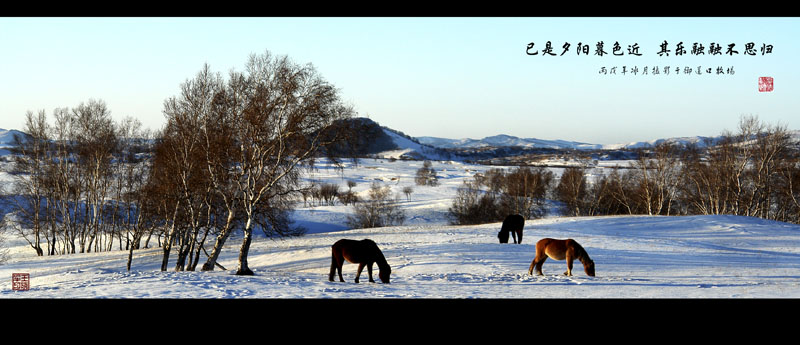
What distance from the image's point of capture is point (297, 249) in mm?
30953

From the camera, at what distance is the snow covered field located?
13648mm

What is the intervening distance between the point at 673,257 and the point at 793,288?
7673 mm

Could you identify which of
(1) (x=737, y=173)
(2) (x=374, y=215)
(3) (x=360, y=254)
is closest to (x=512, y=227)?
(3) (x=360, y=254)

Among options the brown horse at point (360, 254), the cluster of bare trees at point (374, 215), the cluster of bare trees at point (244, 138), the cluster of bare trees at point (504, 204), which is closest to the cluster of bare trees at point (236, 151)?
the cluster of bare trees at point (244, 138)

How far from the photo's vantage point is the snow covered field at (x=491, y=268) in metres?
13.6

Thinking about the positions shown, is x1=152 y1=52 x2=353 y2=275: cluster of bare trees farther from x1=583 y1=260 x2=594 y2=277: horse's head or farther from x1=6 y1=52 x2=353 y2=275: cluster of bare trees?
x1=583 y1=260 x2=594 y2=277: horse's head

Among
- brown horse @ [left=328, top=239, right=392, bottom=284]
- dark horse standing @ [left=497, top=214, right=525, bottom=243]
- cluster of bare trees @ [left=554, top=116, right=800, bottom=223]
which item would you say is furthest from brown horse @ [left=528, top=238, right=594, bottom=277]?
cluster of bare trees @ [left=554, top=116, right=800, bottom=223]

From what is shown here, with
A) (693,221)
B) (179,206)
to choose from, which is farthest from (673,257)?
(179,206)

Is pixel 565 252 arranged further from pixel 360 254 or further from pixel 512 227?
pixel 512 227

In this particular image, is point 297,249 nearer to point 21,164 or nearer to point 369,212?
point 21,164

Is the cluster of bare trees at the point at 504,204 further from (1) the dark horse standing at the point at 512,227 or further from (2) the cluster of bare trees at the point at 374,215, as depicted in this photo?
(1) the dark horse standing at the point at 512,227

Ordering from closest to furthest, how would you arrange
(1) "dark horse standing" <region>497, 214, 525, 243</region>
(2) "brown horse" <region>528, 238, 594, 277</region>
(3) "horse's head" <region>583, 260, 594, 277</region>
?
(2) "brown horse" <region>528, 238, 594, 277</region>
(3) "horse's head" <region>583, 260, 594, 277</region>
(1) "dark horse standing" <region>497, 214, 525, 243</region>

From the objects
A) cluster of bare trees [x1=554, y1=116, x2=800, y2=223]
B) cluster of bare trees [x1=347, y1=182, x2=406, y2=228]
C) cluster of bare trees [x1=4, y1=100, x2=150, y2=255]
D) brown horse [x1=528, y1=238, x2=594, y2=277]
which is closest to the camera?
brown horse [x1=528, y1=238, x2=594, y2=277]

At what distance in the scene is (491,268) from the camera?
19609 mm
